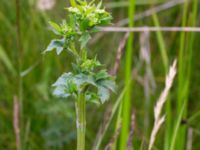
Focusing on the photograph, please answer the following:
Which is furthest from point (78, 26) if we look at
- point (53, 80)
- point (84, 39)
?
point (53, 80)

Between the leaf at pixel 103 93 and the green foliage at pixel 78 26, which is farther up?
the green foliage at pixel 78 26

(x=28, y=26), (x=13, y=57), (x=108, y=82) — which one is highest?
(x=28, y=26)

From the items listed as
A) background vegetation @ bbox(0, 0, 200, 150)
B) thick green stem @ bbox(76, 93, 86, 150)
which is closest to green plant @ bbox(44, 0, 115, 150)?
thick green stem @ bbox(76, 93, 86, 150)

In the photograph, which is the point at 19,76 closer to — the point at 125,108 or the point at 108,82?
the point at 125,108

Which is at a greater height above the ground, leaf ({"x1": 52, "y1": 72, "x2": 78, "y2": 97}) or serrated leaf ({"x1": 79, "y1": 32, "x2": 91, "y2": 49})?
serrated leaf ({"x1": 79, "y1": 32, "x2": 91, "y2": 49})

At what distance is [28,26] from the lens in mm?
2020

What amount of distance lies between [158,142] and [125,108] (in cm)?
71

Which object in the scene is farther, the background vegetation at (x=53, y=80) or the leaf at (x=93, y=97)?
the background vegetation at (x=53, y=80)

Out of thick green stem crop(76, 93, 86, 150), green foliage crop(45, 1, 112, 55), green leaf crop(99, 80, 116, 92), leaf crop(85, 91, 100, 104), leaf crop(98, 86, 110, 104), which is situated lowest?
thick green stem crop(76, 93, 86, 150)

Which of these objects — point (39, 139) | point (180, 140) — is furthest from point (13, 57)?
point (180, 140)

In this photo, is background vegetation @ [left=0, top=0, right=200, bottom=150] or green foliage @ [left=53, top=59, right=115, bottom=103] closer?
green foliage @ [left=53, top=59, right=115, bottom=103]

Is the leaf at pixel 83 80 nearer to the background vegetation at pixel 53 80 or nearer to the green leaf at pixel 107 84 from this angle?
the green leaf at pixel 107 84

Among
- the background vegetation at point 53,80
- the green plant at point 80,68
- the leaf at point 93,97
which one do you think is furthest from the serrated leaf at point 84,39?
the background vegetation at point 53,80

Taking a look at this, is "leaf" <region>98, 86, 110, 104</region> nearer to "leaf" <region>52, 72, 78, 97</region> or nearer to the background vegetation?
"leaf" <region>52, 72, 78, 97</region>
